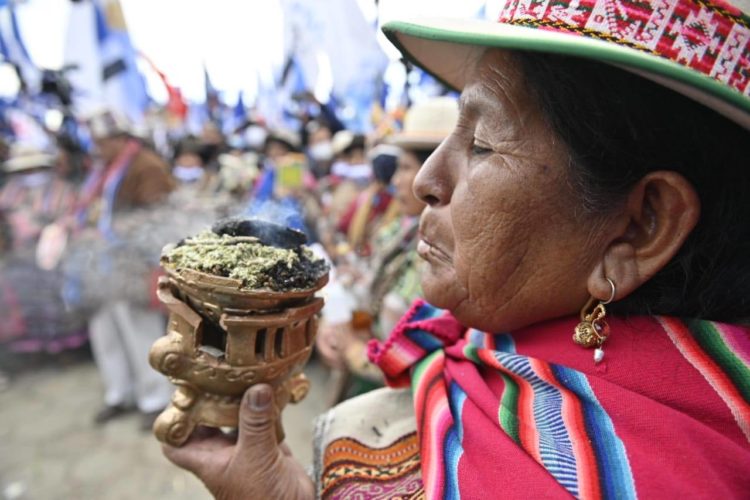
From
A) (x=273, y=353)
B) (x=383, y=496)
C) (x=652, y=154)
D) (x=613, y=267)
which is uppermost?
(x=652, y=154)

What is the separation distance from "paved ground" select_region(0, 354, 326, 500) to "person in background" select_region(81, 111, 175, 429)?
25cm

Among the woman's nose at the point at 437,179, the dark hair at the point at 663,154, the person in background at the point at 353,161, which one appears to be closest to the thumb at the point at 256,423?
the woman's nose at the point at 437,179

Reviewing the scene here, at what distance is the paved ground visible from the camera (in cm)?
369

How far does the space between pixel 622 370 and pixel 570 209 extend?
347mm

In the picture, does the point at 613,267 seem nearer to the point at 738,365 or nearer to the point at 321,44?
the point at 738,365

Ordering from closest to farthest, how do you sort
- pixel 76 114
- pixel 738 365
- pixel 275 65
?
pixel 738 365, pixel 76 114, pixel 275 65

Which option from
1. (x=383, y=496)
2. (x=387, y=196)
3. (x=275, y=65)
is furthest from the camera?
(x=275, y=65)

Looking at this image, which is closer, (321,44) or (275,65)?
(321,44)

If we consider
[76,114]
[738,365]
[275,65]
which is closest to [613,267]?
[738,365]

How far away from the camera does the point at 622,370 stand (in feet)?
3.17

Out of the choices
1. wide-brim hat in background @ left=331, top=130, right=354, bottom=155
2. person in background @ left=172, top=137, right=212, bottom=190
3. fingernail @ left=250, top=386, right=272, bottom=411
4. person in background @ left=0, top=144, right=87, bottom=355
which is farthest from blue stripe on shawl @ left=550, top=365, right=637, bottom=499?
person in background @ left=172, top=137, right=212, bottom=190

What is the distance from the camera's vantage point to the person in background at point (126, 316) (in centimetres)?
479

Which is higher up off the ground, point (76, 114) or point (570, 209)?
point (570, 209)

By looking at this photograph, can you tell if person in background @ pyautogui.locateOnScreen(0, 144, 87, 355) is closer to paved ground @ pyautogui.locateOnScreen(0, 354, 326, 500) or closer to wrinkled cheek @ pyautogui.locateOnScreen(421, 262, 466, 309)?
paved ground @ pyautogui.locateOnScreen(0, 354, 326, 500)
